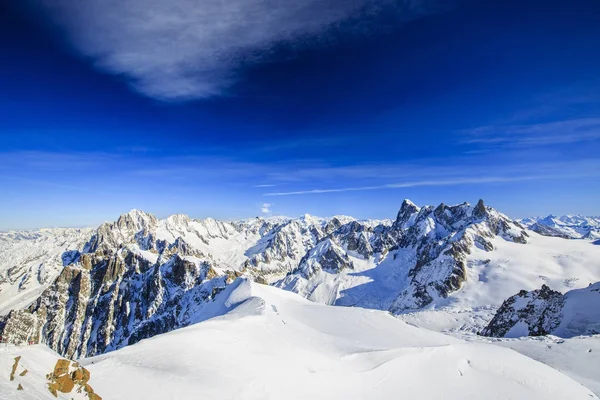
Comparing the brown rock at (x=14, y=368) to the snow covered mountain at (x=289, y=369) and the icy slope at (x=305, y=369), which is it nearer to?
the snow covered mountain at (x=289, y=369)

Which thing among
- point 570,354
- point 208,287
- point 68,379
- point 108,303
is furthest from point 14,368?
point 108,303

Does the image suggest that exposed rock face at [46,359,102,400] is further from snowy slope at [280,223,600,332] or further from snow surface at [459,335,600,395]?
snowy slope at [280,223,600,332]

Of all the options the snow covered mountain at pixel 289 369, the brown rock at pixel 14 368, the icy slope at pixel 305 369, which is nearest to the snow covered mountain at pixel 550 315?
the icy slope at pixel 305 369

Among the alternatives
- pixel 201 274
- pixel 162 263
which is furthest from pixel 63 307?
pixel 201 274

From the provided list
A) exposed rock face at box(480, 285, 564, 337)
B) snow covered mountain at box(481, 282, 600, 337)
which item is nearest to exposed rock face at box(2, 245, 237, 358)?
exposed rock face at box(480, 285, 564, 337)

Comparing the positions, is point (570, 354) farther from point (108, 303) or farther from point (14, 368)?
point (108, 303)

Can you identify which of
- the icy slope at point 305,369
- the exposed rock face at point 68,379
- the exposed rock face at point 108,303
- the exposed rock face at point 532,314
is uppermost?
the exposed rock face at point 68,379

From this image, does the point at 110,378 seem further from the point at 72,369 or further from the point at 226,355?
the point at 226,355
